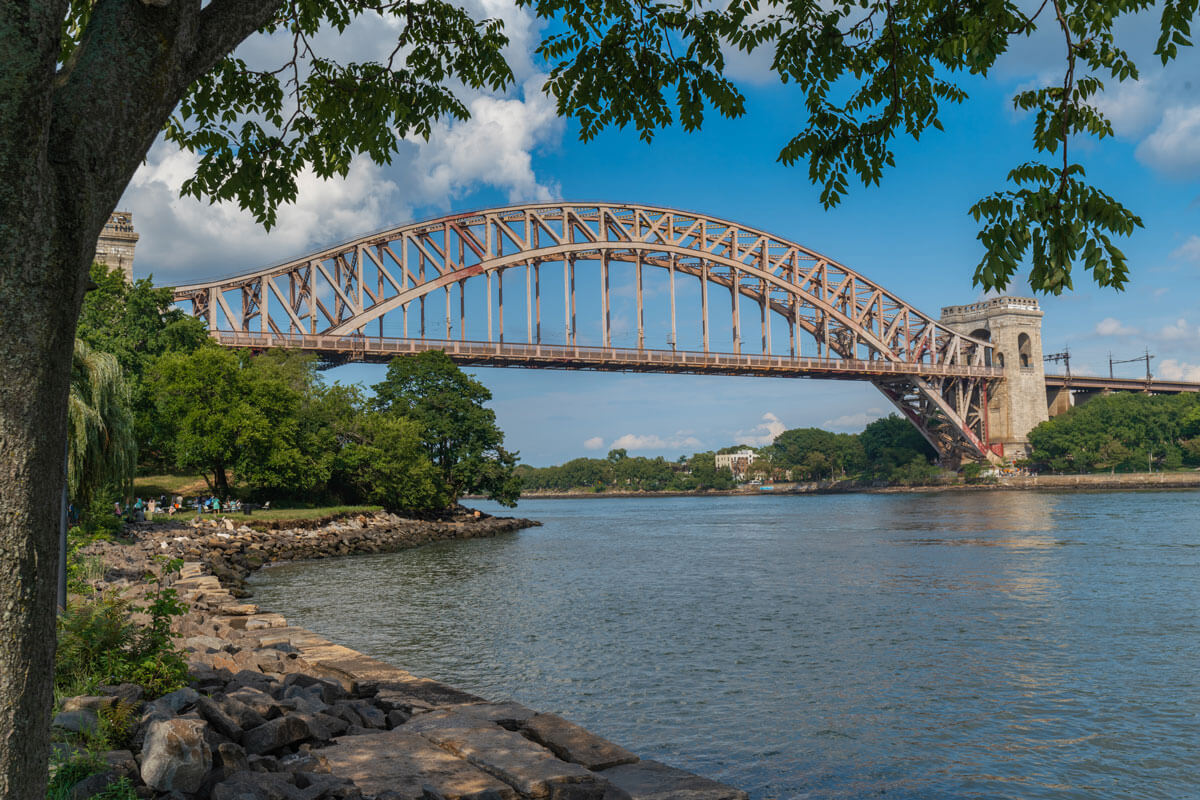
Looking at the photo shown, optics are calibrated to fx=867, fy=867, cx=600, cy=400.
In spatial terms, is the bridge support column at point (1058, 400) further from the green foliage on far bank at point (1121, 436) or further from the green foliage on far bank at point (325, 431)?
the green foliage on far bank at point (325, 431)

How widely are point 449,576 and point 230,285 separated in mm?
48746

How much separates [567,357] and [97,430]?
157ft

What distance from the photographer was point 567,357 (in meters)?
68.9

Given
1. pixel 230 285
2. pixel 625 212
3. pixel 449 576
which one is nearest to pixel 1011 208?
pixel 449 576

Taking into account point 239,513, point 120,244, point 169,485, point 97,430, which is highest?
point 120,244

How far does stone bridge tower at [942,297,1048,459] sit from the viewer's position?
9588 centimetres

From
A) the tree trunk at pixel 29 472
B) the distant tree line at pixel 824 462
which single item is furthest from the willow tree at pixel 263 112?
the distant tree line at pixel 824 462

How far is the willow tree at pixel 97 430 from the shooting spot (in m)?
21.2

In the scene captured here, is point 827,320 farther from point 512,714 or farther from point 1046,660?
point 512,714

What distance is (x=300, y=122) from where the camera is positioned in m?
6.92

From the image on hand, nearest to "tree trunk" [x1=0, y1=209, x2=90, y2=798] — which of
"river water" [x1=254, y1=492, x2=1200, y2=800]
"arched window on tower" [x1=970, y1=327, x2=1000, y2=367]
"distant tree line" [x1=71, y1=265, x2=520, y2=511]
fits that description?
"river water" [x1=254, y1=492, x2=1200, y2=800]

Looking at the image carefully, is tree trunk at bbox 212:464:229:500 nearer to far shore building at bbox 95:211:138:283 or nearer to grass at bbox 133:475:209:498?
grass at bbox 133:475:209:498

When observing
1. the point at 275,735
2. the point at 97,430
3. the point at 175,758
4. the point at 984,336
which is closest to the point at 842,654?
the point at 275,735

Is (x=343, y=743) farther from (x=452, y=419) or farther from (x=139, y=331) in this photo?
(x=452, y=419)
